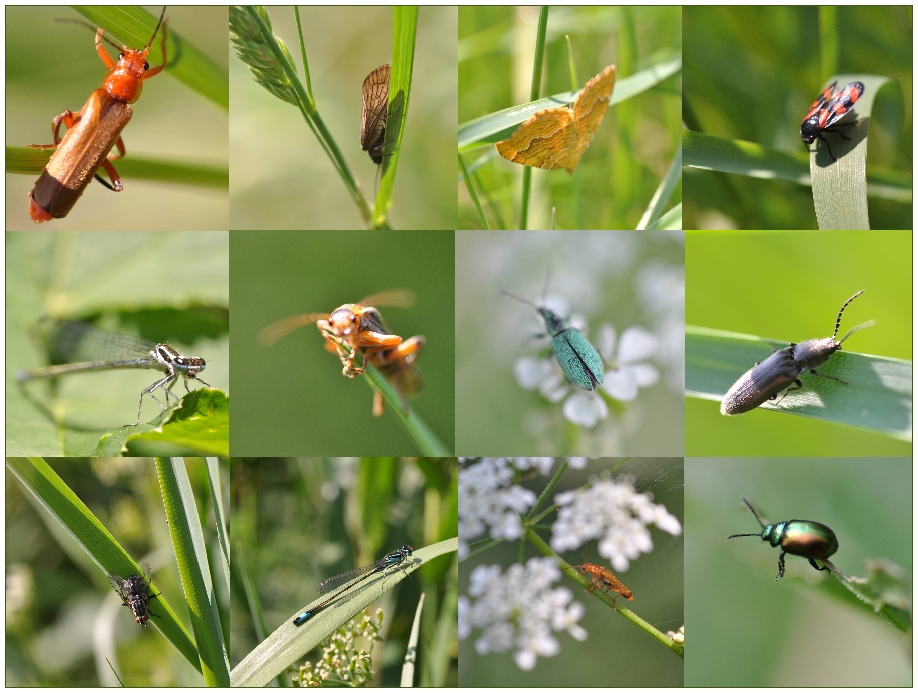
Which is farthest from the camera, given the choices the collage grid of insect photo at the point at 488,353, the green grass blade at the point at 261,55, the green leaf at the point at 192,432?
the collage grid of insect photo at the point at 488,353

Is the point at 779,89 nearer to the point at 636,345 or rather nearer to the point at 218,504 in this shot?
the point at 636,345

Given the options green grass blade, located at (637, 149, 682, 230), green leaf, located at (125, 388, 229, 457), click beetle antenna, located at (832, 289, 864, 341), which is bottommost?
green leaf, located at (125, 388, 229, 457)

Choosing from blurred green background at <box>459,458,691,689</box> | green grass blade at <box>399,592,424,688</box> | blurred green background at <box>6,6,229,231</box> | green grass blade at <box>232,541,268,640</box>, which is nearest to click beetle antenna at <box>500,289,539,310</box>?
blurred green background at <box>459,458,691,689</box>

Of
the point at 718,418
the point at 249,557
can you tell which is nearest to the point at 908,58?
the point at 718,418

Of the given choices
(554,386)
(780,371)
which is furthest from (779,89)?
(554,386)

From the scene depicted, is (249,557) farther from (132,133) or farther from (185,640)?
(132,133)

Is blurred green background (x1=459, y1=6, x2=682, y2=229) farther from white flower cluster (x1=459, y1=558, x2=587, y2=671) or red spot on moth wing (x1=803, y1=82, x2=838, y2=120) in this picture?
white flower cluster (x1=459, y1=558, x2=587, y2=671)

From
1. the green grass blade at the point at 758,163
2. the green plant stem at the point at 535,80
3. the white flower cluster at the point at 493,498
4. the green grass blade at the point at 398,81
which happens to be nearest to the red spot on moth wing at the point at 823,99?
the green grass blade at the point at 758,163

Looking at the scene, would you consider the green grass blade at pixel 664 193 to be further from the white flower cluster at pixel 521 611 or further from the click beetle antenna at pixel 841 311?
the white flower cluster at pixel 521 611
